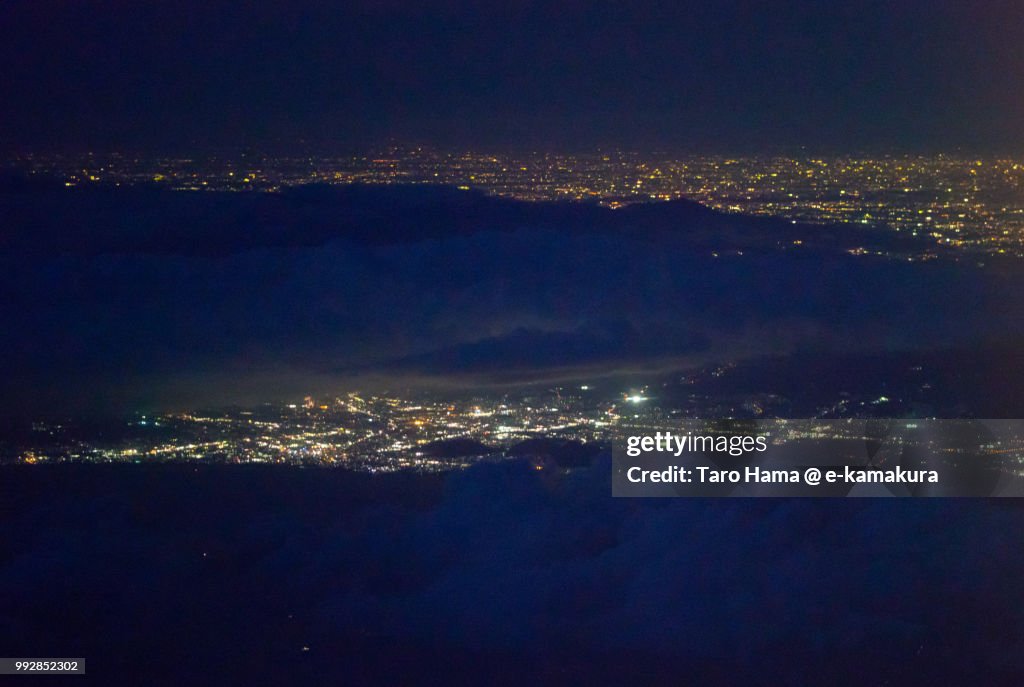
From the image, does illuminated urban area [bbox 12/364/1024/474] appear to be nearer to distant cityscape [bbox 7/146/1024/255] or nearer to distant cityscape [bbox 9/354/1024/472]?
distant cityscape [bbox 9/354/1024/472]

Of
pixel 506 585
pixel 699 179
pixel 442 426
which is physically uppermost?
pixel 699 179

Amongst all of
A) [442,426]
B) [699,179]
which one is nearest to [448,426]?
[442,426]

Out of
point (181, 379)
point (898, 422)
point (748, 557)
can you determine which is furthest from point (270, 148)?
point (748, 557)

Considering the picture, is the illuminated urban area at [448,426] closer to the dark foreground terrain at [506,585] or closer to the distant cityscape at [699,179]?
the dark foreground terrain at [506,585]

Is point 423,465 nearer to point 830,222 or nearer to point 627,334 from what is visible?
point 627,334


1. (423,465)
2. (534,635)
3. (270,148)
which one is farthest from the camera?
(270,148)

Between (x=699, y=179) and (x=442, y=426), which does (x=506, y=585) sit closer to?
(x=442, y=426)
